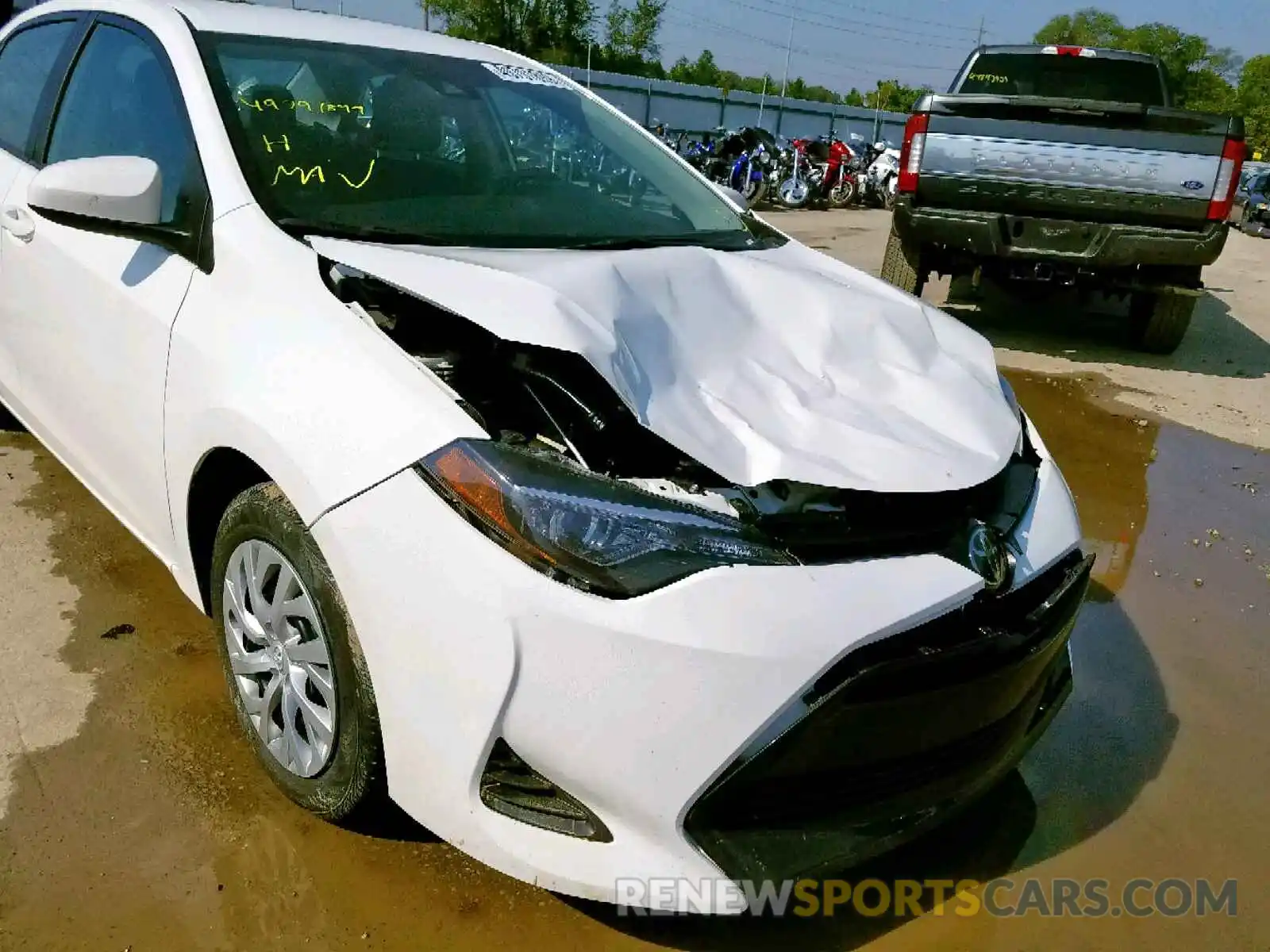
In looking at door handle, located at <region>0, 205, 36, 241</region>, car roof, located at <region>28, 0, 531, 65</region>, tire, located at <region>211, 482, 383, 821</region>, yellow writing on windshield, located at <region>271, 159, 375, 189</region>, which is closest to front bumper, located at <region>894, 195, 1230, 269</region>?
car roof, located at <region>28, 0, 531, 65</region>

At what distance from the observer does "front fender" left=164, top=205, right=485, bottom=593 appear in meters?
1.71

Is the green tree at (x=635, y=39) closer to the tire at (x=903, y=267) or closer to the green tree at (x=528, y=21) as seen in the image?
the green tree at (x=528, y=21)

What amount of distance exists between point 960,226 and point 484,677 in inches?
211

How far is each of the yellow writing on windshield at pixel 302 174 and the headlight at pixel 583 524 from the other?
3.30ft

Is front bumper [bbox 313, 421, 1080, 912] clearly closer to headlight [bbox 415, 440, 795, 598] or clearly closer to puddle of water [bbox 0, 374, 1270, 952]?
headlight [bbox 415, 440, 795, 598]

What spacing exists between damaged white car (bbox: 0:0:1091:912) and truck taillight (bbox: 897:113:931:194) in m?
3.88

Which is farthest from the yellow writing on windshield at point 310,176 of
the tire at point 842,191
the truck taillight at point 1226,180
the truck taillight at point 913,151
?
the tire at point 842,191

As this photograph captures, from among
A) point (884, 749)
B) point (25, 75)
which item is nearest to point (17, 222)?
point (25, 75)

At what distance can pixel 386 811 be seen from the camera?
1933mm

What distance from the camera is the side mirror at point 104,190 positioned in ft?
7.08

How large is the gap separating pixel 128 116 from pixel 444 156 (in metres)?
0.80

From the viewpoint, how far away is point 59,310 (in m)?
2.63

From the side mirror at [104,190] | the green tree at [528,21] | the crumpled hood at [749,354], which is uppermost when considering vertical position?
the green tree at [528,21]

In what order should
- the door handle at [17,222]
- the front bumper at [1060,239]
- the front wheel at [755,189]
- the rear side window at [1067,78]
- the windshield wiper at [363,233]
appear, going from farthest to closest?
the front wheel at [755,189], the rear side window at [1067,78], the front bumper at [1060,239], the door handle at [17,222], the windshield wiper at [363,233]
